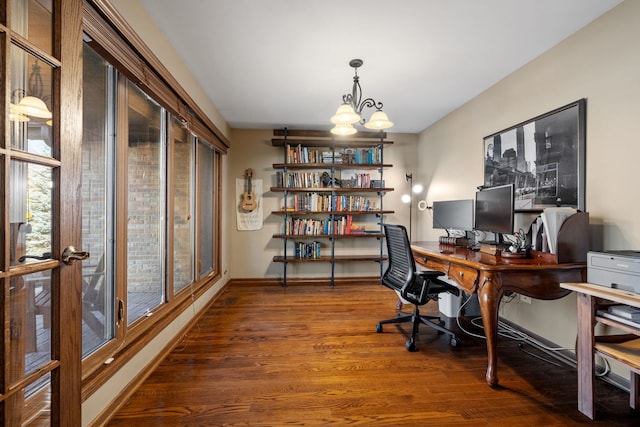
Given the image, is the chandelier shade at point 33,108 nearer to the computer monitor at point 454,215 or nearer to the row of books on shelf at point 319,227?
the computer monitor at point 454,215

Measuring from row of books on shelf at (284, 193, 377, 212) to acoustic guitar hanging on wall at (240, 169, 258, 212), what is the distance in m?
0.53

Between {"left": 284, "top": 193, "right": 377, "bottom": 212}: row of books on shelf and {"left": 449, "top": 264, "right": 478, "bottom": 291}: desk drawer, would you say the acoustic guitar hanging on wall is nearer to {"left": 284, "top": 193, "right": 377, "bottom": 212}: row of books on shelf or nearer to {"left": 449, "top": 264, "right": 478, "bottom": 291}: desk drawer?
{"left": 284, "top": 193, "right": 377, "bottom": 212}: row of books on shelf

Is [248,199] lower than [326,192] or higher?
lower

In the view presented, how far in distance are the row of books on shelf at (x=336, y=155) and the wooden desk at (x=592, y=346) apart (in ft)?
9.77

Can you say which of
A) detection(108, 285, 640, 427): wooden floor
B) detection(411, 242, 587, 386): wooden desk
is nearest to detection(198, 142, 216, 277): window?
detection(108, 285, 640, 427): wooden floor

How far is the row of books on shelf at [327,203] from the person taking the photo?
13.2 ft

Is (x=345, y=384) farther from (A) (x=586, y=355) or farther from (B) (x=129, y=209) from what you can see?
(B) (x=129, y=209)

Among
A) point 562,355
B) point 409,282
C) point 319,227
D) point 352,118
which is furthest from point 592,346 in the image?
point 319,227

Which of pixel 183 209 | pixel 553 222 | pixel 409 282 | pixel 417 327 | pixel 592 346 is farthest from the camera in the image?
pixel 183 209

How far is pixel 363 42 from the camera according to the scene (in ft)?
6.72

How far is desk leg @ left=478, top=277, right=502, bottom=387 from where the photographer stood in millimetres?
1652

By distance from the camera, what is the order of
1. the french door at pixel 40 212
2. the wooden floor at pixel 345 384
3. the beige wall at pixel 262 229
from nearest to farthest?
1. the french door at pixel 40 212
2. the wooden floor at pixel 345 384
3. the beige wall at pixel 262 229

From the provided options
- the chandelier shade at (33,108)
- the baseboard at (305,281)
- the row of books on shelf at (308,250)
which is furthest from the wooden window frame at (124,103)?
the row of books on shelf at (308,250)

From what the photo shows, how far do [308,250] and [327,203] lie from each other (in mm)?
774
